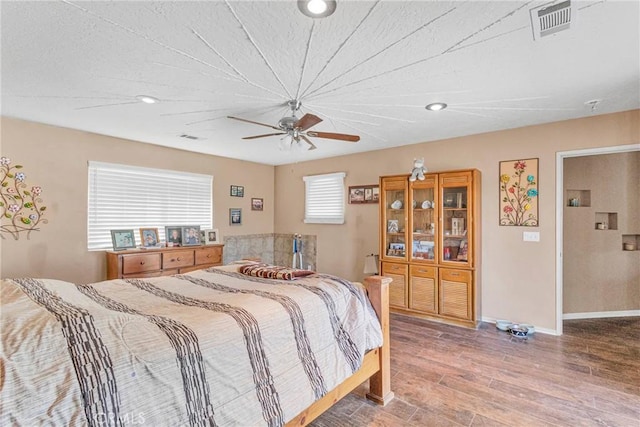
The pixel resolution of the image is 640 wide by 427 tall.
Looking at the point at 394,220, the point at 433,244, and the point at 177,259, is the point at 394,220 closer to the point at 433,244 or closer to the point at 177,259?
the point at 433,244

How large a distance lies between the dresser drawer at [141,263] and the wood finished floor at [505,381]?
3.01 m

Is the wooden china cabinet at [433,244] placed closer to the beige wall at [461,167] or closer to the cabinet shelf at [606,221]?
the beige wall at [461,167]

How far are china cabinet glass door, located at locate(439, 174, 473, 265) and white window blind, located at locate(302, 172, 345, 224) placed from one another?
1817 millimetres

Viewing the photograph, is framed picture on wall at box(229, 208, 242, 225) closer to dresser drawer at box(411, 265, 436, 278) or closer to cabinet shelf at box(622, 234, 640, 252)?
dresser drawer at box(411, 265, 436, 278)

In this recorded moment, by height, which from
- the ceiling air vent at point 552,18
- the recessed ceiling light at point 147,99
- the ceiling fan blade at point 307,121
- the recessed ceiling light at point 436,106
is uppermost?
the ceiling air vent at point 552,18

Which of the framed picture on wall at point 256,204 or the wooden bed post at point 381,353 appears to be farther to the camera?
the framed picture on wall at point 256,204

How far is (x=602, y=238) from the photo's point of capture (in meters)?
4.31

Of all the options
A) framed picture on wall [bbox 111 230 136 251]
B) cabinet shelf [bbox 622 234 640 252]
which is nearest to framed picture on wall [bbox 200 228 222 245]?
framed picture on wall [bbox 111 230 136 251]

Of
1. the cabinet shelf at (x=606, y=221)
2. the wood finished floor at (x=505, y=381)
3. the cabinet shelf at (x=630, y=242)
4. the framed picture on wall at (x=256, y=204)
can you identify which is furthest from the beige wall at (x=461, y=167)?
the cabinet shelf at (x=630, y=242)

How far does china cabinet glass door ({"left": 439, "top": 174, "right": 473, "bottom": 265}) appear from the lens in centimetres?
393

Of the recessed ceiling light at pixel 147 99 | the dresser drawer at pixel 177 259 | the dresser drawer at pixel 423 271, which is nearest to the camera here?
the recessed ceiling light at pixel 147 99

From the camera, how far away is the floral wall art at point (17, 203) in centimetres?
330

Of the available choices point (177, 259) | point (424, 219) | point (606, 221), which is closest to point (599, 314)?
point (606, 221)

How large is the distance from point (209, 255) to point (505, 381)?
3.98 m
